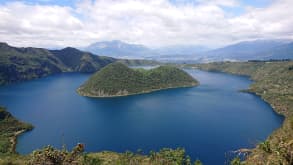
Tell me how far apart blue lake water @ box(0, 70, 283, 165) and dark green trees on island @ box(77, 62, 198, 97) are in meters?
9.05

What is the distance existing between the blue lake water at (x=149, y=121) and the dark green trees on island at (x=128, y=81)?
9053mm

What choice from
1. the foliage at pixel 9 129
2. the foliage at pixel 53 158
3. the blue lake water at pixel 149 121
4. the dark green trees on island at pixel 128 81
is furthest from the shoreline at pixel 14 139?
the dark green trees on island at pixel 128 81

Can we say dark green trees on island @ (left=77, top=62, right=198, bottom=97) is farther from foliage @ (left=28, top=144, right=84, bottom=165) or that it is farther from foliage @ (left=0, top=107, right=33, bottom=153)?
foliage @ (left=28, top=144, right=84, bottom=165)

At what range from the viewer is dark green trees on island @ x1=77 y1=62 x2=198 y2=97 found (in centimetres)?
15512

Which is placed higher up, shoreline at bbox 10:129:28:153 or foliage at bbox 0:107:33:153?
foliage at bbox 0:107:33:153

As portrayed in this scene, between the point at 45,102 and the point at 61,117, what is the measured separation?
36130 millimetres

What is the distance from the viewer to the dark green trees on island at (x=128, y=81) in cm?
15512

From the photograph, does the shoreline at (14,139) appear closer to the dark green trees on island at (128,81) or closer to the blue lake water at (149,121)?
the blue lake water at (149,121)

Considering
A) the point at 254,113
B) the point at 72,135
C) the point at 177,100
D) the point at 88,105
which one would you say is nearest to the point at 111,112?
the point at 88,105

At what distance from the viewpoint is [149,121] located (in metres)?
101

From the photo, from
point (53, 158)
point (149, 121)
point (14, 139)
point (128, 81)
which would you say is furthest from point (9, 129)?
point (128, 81)

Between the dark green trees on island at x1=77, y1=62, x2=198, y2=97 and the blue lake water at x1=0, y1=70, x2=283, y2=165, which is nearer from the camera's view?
the blue lake water at x1=0, y1=70, x2=283, y2=165

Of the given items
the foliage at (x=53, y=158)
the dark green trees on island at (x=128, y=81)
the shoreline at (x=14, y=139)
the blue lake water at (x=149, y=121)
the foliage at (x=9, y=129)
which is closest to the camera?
the foliage at (x=53, y=158)

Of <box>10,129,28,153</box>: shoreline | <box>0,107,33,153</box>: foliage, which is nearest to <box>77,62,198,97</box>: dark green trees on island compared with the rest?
<box>0,107,33,153</box>: foliage
